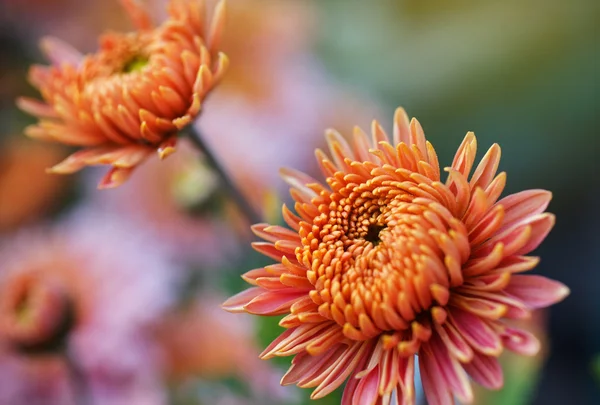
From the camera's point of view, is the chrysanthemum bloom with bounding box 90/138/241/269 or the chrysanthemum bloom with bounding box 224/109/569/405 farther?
the chrysanthemum bloom with bounding box 90/138/241/269

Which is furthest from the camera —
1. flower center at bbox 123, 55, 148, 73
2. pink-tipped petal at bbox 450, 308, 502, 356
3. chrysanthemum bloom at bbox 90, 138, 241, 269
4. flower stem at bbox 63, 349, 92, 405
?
chrysanthemum bloom at bbox 90, 138, 241, 269

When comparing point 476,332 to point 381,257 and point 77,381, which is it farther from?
point 77,381

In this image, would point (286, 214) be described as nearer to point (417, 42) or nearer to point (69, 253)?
point (69, 253)

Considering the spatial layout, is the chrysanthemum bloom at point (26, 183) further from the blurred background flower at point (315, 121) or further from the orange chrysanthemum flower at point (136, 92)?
the orange chrysanthemum flower at point (136, 92)

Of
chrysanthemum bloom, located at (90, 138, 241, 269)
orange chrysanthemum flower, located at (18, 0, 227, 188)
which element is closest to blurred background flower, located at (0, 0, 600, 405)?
chrysanthemum bloom, located at (90, 138, 241, 269)

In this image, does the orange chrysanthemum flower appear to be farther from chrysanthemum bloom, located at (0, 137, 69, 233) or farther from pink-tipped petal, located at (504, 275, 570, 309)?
chrysanthemum bloom, located at (0, 137, 69, 233)

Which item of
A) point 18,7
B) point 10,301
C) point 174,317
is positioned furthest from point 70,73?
point 18,7

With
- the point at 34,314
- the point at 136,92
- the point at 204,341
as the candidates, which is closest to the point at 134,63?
the point at 136,92

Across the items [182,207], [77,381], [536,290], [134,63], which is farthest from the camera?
[182,207]

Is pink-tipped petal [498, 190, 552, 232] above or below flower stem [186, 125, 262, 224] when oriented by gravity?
below

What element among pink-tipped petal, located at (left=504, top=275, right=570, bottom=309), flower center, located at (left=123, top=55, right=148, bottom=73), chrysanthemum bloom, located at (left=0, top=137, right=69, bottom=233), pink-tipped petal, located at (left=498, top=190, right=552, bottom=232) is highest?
chrysanthemum bloom, located at (left=0, top=137, right=69, bottom=233)
